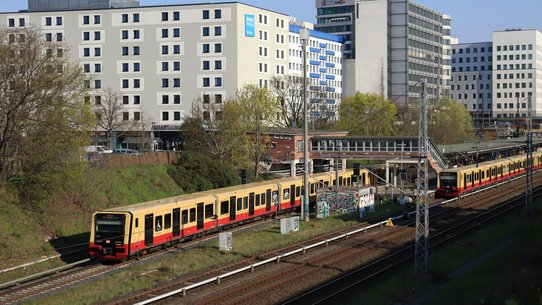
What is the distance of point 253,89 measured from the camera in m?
72.0

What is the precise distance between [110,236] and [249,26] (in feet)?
199

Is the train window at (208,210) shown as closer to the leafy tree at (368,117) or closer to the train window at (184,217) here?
the train window at (184,217)

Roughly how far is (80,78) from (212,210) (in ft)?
39.1

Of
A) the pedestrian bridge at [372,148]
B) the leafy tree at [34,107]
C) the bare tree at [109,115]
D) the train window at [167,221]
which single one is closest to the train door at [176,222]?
the train window at [167,221]

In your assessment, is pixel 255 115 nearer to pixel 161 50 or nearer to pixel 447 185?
pixel 447 185

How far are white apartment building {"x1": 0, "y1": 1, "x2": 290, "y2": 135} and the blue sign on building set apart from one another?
0.13m

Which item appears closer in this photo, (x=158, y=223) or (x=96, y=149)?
(x=158, y=223)

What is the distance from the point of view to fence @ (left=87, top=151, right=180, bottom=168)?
48.2m

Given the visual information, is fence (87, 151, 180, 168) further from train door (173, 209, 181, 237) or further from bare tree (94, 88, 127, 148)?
bare tree (94, 88, 127, 148)

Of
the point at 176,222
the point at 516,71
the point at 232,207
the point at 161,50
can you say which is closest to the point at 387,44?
the point at 516,71

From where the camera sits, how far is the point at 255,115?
222 ft

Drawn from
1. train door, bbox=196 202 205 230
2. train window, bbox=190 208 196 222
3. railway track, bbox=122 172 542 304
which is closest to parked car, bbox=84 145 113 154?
train door, bbox=196 202 205 230

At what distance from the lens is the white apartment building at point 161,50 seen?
284ft

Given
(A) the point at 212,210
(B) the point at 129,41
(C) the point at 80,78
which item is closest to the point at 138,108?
(B) the point at 129,41
